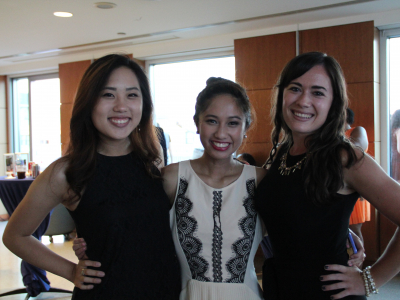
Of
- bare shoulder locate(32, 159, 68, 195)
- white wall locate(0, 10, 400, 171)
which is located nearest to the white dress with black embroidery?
bare shoulder locate(32, 159, 68, 195)

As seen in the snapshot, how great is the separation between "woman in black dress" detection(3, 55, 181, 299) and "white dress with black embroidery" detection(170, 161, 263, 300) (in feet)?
0.25

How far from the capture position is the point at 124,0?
13.2ft

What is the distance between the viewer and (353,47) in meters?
4.61

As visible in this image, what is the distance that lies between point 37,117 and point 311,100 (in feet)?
25.5

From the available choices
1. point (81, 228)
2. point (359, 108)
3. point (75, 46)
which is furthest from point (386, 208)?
point (75, 46)

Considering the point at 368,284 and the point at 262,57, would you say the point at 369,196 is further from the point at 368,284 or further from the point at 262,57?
the point at 262,57

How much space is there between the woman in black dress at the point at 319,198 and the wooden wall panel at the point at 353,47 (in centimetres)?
336

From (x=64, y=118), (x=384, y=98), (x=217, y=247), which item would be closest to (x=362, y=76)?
(x=384, y=98)

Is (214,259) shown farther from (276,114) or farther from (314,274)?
(276,114)

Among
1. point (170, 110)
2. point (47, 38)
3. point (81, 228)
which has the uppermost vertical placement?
point (47, 38)

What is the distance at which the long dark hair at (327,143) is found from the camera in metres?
1.45

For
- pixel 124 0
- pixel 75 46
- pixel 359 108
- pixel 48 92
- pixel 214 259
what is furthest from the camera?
pixel 48 92

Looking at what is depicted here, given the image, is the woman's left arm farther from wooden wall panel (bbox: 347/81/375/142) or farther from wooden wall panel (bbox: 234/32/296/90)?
wooden wall panel (bbox: 234/32/296/90)

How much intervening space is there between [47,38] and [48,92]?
2.58m
